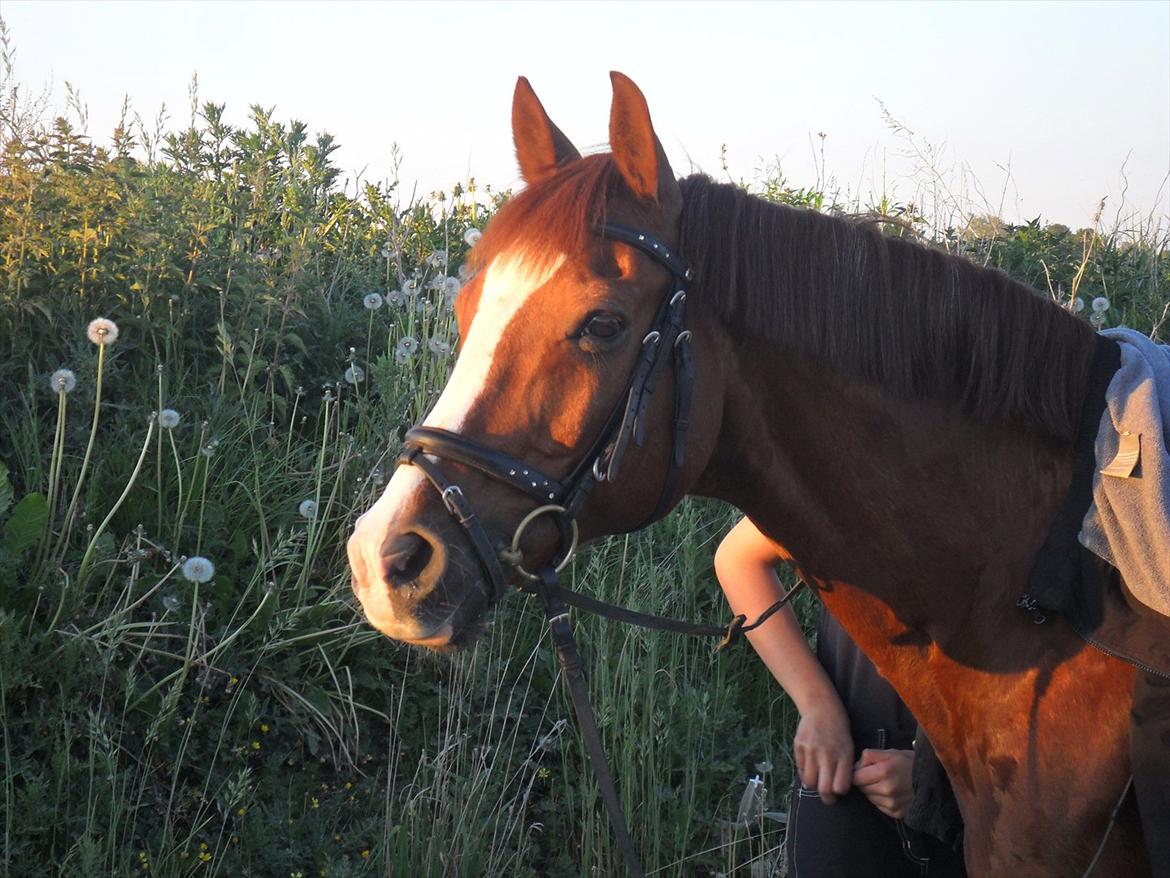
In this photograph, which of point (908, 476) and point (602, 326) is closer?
point (602, 326)

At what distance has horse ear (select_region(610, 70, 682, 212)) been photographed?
6.79 ft

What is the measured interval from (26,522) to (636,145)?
7.56 ft

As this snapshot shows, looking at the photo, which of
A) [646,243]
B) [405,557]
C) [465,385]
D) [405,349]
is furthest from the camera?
[405,349]

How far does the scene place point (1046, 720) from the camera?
6.71ft

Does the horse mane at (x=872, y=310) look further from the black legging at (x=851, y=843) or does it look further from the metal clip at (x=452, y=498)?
the black legging at (x=851, y=843)

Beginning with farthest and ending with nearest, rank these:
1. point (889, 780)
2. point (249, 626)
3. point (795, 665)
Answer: point (249, 626)
point (795, 665)
point (889, 780)

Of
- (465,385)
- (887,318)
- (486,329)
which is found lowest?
(465,385)

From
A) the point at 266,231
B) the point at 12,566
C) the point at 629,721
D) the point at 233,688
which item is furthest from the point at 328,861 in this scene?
the point at 266,231

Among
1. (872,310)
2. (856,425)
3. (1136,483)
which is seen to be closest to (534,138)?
(872,310)

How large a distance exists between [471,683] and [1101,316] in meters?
3.46

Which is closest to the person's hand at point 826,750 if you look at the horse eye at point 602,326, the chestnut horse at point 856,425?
→ the chestnut horse at point 856,425

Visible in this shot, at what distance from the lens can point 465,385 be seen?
6.40 ft

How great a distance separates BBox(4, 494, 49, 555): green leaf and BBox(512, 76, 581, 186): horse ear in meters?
1.93

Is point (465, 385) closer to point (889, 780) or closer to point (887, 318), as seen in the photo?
point (887, 318)
